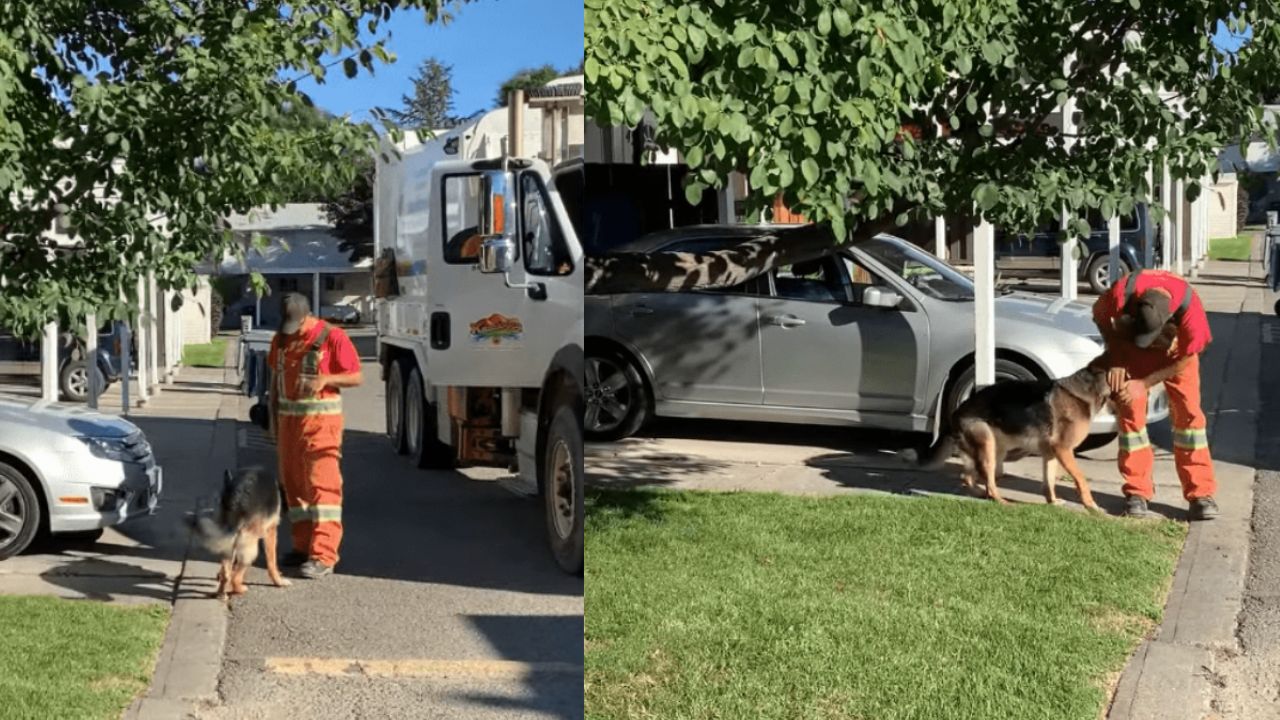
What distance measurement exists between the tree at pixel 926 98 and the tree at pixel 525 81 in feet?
3.09

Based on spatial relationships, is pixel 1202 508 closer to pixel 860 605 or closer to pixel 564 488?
pixel 860 605

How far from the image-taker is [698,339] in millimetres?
4062

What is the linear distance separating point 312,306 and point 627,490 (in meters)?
1.71

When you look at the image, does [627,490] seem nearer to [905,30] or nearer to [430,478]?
[905,30]

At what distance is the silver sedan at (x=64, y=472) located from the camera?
2.23 meters

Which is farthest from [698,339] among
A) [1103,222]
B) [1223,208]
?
[1223,208]

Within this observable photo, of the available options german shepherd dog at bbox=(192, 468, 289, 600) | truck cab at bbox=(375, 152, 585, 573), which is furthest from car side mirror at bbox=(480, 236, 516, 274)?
german shepherd dog at bbox=(192, 468, 289, 600)

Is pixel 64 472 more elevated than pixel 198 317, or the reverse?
pixel 198 317

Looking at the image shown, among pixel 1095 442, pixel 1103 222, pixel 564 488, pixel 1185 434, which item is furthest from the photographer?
pixel 1095 442

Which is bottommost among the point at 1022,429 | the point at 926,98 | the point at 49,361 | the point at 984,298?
the point at 1022,429

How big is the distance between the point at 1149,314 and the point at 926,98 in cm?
102

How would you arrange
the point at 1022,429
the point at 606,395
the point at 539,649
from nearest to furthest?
the point at 539,649
the point at 606,395
the point at 1022,429

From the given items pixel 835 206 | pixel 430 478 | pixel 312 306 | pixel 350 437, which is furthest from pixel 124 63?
pixel 835 206

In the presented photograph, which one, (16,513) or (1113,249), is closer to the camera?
(16,513)
